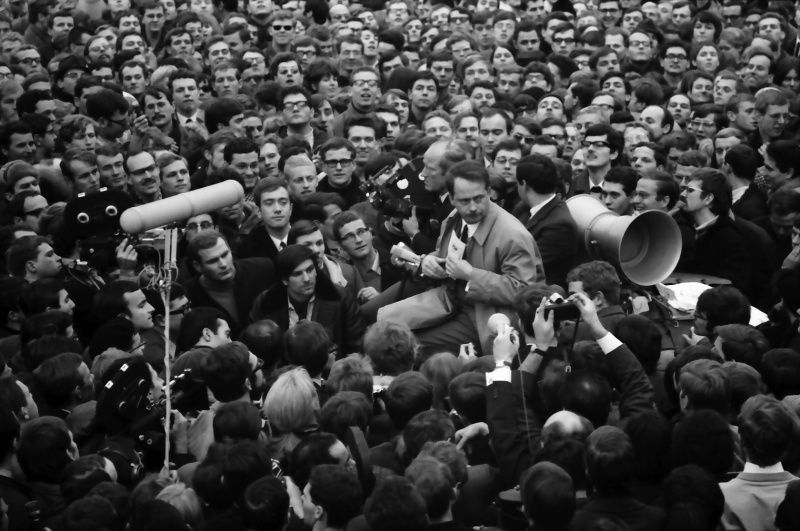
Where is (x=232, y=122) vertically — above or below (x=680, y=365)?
below

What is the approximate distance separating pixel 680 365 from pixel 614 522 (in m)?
1.35

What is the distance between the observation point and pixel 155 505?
5.35m

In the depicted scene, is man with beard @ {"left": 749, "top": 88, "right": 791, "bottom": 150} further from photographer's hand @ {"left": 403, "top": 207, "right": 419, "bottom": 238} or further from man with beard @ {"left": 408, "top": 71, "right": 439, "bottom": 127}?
photographer's hand @ {"left": 403, "top": 207, "right": 419, "bottom": 238}

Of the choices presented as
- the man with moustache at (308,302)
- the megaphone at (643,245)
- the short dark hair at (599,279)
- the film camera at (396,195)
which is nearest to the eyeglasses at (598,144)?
the film camera at (396,195)

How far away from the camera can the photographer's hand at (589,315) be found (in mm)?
6270

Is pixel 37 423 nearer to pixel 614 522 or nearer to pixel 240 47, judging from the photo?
pixel 614 522

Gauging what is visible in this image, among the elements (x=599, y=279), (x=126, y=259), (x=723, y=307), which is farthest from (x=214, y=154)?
(x=723, y=307)

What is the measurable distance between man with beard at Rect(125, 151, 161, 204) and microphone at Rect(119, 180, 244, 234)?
3.80 metres

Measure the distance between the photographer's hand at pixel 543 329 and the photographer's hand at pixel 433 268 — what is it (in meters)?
1.55

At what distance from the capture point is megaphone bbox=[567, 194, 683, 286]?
784 cm

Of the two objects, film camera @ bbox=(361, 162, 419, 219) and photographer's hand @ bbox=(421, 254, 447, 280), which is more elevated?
photographer's hand @ bbox=(421, 254, 447, 280)

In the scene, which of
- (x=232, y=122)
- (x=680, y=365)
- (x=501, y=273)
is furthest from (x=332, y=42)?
(x=680, y=365)

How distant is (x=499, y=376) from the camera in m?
6.11

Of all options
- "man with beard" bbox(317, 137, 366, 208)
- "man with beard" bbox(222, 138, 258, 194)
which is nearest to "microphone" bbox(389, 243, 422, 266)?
"man with beard" bbox(317, 137, 366, 208)
